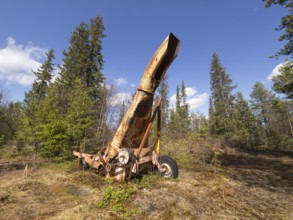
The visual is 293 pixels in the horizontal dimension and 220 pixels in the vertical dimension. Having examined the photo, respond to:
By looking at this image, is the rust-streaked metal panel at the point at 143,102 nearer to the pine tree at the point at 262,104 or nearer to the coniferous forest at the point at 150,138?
the coniferous forest at the point at 150,138

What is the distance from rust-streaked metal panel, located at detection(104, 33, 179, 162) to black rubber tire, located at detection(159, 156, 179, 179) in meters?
1.11

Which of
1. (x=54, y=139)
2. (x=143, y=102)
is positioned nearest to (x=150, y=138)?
(x=54, y=139)

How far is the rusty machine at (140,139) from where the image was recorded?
454cm

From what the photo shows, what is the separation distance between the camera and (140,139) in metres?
5.38

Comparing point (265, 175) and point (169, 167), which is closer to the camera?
point (169, 167)

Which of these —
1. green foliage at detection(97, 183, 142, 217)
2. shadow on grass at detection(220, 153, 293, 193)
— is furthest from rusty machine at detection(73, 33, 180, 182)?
shadow on grass at detection(220, 153, 293, 193)

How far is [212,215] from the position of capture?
10.2 ft

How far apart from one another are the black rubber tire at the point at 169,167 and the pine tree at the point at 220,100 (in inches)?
698

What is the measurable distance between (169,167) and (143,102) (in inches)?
96.9

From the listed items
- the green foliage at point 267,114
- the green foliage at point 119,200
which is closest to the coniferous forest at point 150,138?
the green foliage at point 119,200

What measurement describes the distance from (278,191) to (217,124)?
1788 centimetres

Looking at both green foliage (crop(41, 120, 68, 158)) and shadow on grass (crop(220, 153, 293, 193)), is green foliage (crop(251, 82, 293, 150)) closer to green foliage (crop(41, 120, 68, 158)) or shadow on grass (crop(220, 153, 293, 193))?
shadow on grass (crop(220, 153, 293, 193))

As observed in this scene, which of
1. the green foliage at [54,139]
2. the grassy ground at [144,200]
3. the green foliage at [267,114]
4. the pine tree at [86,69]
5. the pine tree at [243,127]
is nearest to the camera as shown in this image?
the grassy ground at [144,200]

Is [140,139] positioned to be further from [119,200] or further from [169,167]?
[119,200]
